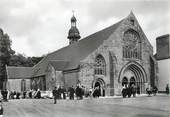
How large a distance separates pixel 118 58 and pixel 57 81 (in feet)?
33.5

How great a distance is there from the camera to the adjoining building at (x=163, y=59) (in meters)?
49.5

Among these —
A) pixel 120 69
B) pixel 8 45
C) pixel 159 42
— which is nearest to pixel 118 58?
pixel 120 69

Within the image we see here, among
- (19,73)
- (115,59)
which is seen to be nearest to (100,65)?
(115,59)

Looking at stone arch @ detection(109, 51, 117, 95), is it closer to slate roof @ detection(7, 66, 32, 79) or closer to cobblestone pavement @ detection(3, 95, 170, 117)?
cobblestone pavement @ detection(3, 95, 170, 117)

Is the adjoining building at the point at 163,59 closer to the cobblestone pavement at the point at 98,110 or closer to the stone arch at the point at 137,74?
the stone arch at the point at 137,74

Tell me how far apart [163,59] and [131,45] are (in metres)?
7.83

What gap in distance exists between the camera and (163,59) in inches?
2042

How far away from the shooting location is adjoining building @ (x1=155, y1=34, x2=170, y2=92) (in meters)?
49.5

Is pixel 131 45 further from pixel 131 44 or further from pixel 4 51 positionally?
pixel 4 51

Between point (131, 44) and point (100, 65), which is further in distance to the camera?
point (131, 44)

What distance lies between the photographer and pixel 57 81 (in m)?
48.8

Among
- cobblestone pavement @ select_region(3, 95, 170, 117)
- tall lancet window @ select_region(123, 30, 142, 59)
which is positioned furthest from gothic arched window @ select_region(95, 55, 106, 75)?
cobblestone pavement @ select_region(3, 95, 170, 117)

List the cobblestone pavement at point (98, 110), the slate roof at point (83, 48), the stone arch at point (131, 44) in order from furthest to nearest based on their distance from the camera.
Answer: the stone arch at point (131, 44) < the slate roof at point (83, 48) < the cobblestone pavement at point (98, 110)

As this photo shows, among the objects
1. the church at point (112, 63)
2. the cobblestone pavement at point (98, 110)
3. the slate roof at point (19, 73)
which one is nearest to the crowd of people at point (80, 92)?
the church at point (112, 63)
